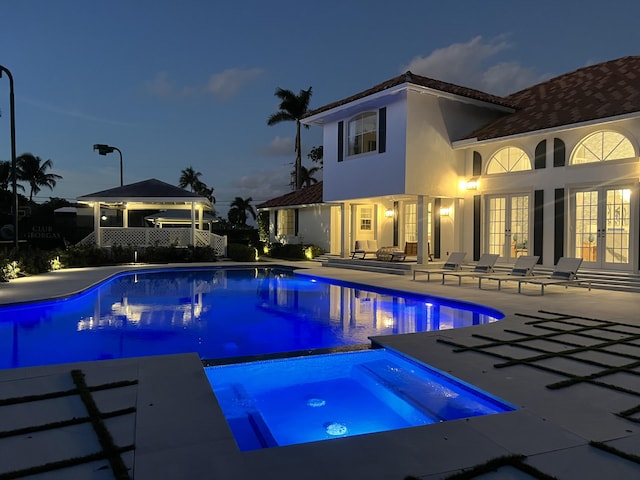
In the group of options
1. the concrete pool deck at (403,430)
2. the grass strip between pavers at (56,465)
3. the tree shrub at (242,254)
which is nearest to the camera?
the grass strip between pavers at (56,465)

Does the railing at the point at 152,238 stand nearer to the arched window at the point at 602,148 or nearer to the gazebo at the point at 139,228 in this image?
the gazebo at the point at 139,228

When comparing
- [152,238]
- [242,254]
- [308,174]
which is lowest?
[242,254]

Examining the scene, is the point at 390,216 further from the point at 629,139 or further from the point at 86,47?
the point at 86,47

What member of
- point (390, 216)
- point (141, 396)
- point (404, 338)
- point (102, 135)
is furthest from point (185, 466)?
→ point (102, 135)

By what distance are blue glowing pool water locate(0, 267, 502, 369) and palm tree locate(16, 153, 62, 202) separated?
49458 mm

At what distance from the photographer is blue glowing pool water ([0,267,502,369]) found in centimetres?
719

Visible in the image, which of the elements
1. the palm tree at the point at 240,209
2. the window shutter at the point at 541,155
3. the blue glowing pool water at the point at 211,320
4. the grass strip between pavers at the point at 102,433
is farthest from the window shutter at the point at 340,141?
the palm tree at the point at 240,209

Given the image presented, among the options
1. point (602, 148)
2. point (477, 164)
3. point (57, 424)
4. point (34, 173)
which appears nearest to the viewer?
point (57, 424)

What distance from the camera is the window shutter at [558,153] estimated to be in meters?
14.0

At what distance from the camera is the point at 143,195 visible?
2117 cm

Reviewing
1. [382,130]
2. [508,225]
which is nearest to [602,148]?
[508,225]

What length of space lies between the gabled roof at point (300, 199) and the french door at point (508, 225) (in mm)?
9681

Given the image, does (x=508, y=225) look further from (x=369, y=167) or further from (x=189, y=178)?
(x=189, y=178)

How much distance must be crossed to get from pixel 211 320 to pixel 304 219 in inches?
661
